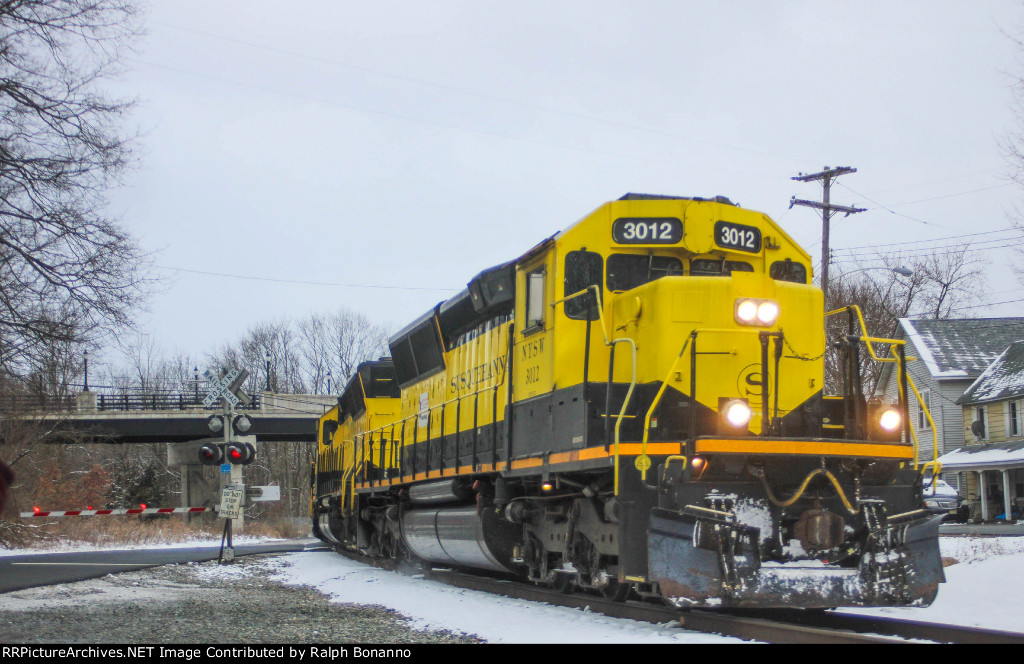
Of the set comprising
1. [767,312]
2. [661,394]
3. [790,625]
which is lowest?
[790,625]

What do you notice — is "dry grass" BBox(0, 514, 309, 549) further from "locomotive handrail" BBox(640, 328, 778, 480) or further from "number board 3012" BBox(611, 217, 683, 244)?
"locomotive handrail" BBox(640, 328, 778, 480)

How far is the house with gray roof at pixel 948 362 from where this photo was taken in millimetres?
39031

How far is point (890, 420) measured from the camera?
8500 millimetres

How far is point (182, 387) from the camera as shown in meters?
73.9

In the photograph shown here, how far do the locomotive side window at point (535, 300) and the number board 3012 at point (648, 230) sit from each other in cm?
101

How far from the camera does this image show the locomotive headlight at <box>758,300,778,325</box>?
8.56 meters

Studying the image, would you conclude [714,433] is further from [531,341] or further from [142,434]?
[142,434]

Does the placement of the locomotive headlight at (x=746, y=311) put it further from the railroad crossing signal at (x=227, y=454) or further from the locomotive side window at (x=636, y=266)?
the railroad crossing signal at (x=227, y=454)

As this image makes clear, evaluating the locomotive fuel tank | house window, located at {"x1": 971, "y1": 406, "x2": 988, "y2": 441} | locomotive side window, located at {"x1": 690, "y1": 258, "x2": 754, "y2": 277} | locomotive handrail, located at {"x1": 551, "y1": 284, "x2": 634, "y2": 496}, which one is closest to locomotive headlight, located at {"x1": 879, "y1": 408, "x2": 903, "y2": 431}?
locomotive side window, located at {"x1": 690, "y1": 258, "x2": 754, "y2": 277}

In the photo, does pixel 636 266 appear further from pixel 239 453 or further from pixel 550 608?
pixel 239 453

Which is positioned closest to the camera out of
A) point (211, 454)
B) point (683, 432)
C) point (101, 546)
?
point (683, 432)

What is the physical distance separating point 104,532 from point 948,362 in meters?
30.9

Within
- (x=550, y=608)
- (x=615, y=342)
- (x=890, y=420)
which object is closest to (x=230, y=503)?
(x=550, y=608)

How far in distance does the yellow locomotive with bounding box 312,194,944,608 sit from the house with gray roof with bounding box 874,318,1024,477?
30.7 metres
